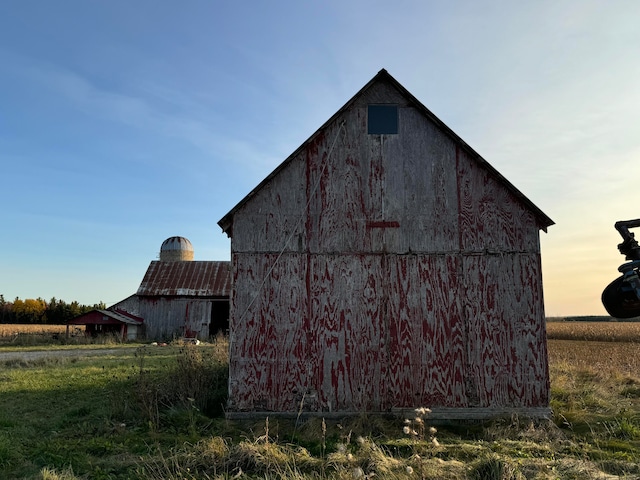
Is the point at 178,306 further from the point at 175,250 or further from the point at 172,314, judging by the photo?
the point at 175,250

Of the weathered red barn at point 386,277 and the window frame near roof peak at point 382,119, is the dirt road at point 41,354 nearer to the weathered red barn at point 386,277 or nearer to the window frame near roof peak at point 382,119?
the weathered red barn at point 386,277

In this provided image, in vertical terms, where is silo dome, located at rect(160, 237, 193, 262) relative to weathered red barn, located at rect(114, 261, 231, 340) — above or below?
above

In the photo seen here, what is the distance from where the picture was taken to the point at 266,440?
6.96 meters

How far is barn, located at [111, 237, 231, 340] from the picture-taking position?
1303 inches

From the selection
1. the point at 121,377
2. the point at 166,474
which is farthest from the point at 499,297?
the point at 121,377

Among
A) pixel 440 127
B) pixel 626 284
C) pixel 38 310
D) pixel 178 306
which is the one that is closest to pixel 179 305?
pixel 178 306

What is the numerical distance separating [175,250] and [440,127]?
115 feet

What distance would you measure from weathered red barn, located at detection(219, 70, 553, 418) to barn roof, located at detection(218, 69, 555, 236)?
3 centimetres

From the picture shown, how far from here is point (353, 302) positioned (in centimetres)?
988

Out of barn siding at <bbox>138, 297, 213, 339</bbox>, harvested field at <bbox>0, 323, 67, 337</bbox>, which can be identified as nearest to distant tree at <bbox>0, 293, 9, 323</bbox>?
harvested field at <bbox>0, 323, 67, 337</bbox>

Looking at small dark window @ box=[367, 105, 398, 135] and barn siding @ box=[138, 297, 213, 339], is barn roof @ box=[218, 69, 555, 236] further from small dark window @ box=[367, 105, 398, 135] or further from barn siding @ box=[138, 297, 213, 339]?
barn siding @ box=[138, 297, 213, 339]

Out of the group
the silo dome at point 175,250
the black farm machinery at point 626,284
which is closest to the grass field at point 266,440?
the black farm machinery at point 626,284

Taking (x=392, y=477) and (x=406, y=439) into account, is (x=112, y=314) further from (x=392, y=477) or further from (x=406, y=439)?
(x=392, y=477)

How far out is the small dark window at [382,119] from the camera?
408 inches
